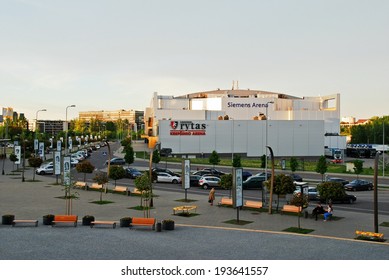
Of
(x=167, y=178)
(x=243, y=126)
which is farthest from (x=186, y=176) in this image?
(x=243, y=126)

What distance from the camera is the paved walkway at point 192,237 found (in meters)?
16.8

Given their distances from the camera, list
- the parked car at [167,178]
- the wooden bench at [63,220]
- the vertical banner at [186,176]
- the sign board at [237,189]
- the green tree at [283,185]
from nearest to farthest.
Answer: the wooden bench at [63,220]
the sign board at [237,189]
the green tree at [283,185]
the vertical banner at [186,176]
the parked car at [167,178]

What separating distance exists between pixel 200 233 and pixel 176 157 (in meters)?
69.4

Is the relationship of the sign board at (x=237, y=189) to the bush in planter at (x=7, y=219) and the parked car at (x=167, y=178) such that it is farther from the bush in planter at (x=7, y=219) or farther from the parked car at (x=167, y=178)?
the parked car at (x=167, y=178)

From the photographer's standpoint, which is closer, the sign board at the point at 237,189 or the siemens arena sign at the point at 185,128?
the sign board at the point at 237,189

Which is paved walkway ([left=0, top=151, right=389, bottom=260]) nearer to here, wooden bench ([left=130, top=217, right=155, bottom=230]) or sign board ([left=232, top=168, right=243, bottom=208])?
wooden bench ([left=130, top=217, right=155, bottom=230])

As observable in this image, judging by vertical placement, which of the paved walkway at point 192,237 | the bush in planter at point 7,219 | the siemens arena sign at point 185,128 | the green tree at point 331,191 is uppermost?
the siemens arena sign at point 185,128

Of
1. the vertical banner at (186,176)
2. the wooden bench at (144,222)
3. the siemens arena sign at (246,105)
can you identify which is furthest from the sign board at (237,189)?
the siemens arena sign at (246,105)

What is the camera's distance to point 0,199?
33062 millimetres

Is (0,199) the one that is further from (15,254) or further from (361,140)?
(361,140)

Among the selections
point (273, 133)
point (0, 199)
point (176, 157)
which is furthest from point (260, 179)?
point (273, 133)

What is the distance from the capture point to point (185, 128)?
303ft

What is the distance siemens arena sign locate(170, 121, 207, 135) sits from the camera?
91.6 meters

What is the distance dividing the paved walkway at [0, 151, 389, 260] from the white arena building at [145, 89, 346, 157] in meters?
59.3
